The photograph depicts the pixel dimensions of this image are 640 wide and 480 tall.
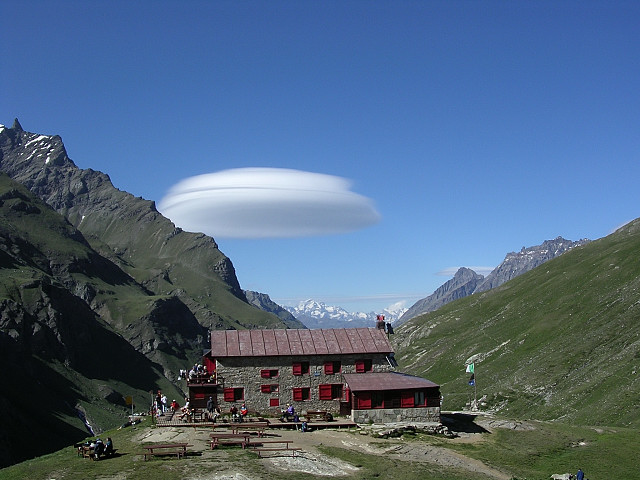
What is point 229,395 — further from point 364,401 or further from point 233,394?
point 364,401

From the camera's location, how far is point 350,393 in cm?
6172

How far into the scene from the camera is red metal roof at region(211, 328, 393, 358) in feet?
209

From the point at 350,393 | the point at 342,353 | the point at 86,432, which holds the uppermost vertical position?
the point at 342,353

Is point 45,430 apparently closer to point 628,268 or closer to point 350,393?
point 350,393

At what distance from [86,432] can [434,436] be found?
542 feet

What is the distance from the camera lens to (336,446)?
164 feet

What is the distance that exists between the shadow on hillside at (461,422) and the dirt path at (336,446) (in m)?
9.53

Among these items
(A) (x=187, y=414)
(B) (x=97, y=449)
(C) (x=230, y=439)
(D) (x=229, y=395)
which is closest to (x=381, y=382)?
(D) (x=229, y=395)

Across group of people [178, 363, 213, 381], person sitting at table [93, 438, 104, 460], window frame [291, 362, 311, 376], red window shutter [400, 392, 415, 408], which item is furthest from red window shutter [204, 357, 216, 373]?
person sitting at table [93, 438, 104, 460]

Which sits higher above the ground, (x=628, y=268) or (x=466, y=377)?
(x=628, y=268)

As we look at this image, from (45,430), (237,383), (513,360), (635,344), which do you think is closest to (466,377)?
(513,360)

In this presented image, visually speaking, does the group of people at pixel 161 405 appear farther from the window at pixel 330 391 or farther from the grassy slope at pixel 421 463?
the window at pixel 330 391

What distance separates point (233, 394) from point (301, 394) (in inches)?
271

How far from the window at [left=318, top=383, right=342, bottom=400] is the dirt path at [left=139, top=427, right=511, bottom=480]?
8318 millimetres
